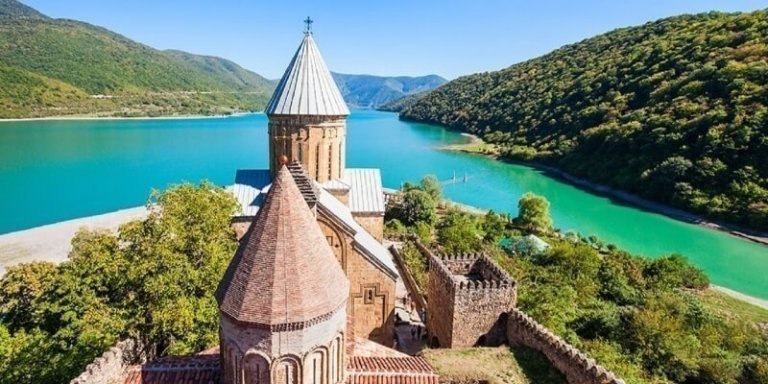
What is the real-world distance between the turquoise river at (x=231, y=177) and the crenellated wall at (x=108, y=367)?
32224 mm

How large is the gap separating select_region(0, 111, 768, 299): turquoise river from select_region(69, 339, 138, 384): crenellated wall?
3222 cm

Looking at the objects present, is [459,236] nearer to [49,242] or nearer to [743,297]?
[743,297]

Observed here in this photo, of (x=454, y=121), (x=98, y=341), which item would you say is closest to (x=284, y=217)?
(x=98, y=341)

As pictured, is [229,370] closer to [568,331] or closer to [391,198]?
[568,331]

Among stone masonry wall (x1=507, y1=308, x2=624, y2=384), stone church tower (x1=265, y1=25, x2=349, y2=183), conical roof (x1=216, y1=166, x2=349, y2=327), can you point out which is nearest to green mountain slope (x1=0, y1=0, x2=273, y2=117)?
stone church tower (x1=265, y1=25, x2=349, y2=183)

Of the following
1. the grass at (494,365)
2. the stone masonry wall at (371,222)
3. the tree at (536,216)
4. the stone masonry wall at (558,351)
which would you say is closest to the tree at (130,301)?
the stone masonry wall at (371,222)

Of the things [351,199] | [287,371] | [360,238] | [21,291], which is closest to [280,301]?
[287,371]

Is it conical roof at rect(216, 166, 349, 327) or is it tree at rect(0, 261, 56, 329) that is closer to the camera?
conical roof at rect(216, 166, 349, 327)

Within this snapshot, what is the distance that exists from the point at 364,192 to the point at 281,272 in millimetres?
12349

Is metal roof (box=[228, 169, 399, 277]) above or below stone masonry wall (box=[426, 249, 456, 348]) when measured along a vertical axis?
above

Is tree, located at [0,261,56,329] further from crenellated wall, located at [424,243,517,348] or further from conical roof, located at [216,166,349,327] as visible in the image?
crenellated wall, located at [424,243,517,348]

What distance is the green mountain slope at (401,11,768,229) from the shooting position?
4188 centimetres

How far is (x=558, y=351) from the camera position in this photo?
485 inches

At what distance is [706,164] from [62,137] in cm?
10308
